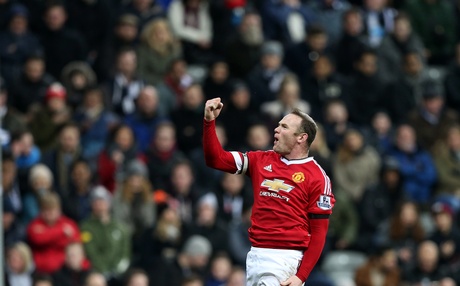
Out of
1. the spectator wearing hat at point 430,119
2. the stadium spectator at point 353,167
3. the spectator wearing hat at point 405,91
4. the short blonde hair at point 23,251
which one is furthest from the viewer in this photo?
the spectator wearing hat at point 405,91

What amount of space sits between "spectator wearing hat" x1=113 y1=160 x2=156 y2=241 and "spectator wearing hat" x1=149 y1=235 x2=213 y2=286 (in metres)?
0.61

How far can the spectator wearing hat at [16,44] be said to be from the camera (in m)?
18.7

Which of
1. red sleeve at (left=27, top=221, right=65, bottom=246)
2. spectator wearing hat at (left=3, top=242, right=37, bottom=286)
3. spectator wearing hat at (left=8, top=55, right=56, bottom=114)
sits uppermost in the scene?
spectator wearing hat at (left=8, top=55, right=56, bottom=114)

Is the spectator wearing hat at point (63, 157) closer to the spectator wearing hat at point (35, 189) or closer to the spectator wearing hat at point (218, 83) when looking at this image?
the spectator wearing hat at point (35, 189)

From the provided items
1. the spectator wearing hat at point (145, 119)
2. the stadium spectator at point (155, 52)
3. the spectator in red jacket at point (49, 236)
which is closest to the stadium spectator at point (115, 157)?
the spectator wearing hat at point (145, 119)

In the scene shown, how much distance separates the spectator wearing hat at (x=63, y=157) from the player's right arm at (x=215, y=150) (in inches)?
262

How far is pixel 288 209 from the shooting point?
1076 cm

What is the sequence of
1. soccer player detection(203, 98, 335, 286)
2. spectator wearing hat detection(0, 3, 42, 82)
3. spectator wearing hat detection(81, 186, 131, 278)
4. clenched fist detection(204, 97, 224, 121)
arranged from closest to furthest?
clenched fist detection(204, 97, 224, 121) < soccer player detection(203, 98, 335, 286) < spectator wearing hat detection(81, 186, 131, 278) < spectator wearing hat detection(0, 3, 42, 82)

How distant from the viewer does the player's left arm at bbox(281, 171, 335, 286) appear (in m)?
10.7

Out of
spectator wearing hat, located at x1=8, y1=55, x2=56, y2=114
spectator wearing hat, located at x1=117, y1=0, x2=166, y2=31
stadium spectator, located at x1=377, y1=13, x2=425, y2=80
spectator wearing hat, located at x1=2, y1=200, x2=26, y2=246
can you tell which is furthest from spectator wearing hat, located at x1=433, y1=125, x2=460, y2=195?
spectator wearing hat, located at x1=2, y1=200, x2=26, y2=246

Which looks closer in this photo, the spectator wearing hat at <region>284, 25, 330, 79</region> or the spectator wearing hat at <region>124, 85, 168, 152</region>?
the spectator wearing hat at <region>124, 85, 168, 152</region>

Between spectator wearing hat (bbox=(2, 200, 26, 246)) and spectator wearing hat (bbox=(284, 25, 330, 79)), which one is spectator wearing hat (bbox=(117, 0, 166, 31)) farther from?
spectator wearing hat (bbox=(2, 200, 26, 246))

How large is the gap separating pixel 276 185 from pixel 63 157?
7030 millimetres

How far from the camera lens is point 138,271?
1648 cm
